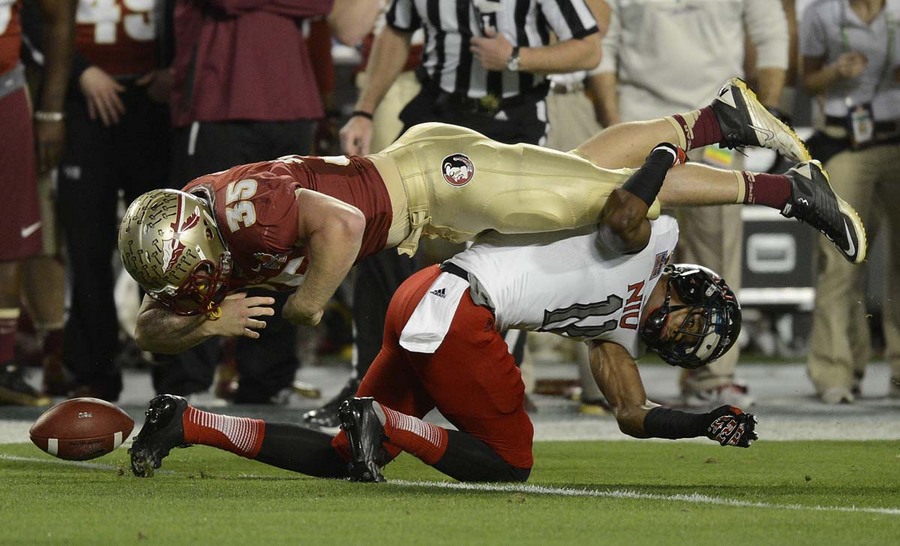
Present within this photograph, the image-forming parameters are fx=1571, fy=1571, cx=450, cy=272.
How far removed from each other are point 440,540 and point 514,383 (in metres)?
1.22

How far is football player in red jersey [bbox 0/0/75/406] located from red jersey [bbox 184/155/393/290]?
2542 mm

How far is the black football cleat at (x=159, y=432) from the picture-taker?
4410 millimetres

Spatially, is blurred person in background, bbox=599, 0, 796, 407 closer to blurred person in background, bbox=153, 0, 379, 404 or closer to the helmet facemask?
blurred person in background, bbox=153, 0, 379, 404

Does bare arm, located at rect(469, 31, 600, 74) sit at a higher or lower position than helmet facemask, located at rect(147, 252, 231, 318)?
higher

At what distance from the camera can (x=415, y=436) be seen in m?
4.42

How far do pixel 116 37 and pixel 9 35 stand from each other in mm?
603

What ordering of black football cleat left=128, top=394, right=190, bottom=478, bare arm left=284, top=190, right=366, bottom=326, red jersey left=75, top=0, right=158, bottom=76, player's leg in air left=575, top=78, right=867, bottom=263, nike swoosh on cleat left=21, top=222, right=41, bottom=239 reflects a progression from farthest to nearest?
red jersey left=75, top=0, right=158, bottom=76, nike swoosh on cleat left=21, top=222, right=41, bottom=239, player's leg in air left=575, top=78, right=867, bottom=263, black football cleat left=128, top=394, right=190, bottom=478, bare arm left=284, top=190, right=366, bottom=326

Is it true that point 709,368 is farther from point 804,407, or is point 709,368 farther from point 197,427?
point 197,427

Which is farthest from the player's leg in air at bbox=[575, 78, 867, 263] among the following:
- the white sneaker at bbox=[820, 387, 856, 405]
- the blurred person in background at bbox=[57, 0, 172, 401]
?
the blurred person in background at bbox=[57, 0, 172, 401]

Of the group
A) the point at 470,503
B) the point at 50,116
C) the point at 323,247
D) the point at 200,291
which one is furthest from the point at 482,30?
the point at 470,503

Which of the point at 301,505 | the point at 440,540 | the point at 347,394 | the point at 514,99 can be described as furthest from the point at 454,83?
the point at 440,540

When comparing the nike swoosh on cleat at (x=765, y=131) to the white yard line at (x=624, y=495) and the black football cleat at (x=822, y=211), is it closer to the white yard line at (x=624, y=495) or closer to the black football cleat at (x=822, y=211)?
the black football cleat at (x=822, y=211)

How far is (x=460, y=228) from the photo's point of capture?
16.0 feet

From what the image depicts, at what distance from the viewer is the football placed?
14.9 feet
